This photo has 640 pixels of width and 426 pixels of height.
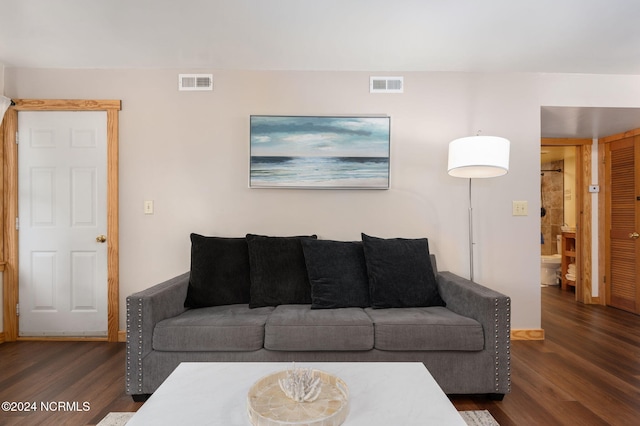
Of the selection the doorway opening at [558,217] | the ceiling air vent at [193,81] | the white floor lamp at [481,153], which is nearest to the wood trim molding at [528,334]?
the white floor lamp at [481,153]

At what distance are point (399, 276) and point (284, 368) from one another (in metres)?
1.17

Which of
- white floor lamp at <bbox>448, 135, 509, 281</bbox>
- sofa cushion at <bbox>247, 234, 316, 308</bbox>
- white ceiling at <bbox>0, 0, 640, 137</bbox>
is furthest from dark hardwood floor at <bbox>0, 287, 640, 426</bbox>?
white ceiling at <bbox>0, 0, 640, 137</bbox>

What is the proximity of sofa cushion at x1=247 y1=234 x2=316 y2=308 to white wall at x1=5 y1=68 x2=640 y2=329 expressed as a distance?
450 mm

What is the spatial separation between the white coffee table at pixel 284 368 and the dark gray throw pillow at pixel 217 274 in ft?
2.99

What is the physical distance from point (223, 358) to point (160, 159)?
1827 millimetres

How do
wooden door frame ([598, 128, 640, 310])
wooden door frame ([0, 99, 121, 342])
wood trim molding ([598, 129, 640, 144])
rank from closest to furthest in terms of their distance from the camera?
wooden door frame ([0, 99, 121, 342]), wood trim molding ([598, 129, 640, 144]), wooden door frame ([598, 128, 640, 310])

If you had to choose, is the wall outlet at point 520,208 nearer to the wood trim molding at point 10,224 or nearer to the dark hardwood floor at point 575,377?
the dark hardwood floor at point 575,377

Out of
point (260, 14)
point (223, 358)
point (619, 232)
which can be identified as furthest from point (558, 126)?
point (223, 358)

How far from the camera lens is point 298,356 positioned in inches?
78.4

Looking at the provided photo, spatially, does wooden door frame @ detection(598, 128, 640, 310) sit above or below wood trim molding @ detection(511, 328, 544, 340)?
above

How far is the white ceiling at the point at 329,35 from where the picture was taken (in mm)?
2080

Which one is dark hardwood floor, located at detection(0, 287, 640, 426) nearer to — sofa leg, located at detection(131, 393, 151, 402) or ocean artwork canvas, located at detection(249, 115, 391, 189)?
sofa leg, located at detection(131, 393, 151, 402)

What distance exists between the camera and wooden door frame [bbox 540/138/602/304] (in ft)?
13.6

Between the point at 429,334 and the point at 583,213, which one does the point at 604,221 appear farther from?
the point at 429,334
